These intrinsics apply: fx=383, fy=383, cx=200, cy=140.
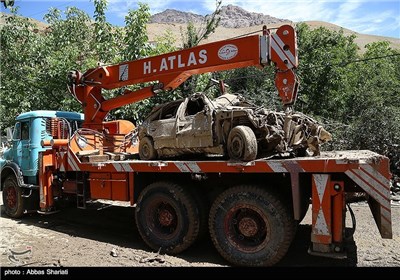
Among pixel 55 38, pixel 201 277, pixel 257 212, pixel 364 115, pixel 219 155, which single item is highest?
pixel 55 38

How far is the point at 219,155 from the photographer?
6.59 m

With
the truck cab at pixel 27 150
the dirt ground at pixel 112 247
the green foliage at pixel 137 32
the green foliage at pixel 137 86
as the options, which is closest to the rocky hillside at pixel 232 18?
the green foliage at pixel 137 86

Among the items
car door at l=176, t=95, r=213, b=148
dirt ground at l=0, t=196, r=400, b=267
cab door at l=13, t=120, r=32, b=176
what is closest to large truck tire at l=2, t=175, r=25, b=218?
dirt ground at l=0, t=196, r=400, b=267

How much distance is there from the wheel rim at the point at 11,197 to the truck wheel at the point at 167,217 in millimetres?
4280

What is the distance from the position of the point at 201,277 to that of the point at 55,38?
16.1 m

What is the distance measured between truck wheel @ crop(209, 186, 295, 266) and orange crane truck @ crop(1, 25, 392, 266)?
1cm

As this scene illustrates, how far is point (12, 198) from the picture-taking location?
369 inches

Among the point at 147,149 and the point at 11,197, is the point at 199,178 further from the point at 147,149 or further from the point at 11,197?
the point at 11,197

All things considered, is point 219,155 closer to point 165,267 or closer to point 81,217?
point 165,267

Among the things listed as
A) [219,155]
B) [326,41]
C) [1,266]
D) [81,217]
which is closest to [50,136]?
[81,217]

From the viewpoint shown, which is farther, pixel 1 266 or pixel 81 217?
pixel 81 217

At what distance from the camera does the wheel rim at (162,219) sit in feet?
20.7

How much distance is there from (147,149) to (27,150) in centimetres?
374

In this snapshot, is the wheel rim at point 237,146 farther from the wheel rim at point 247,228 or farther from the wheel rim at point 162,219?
the wheel rim at point 162,219
